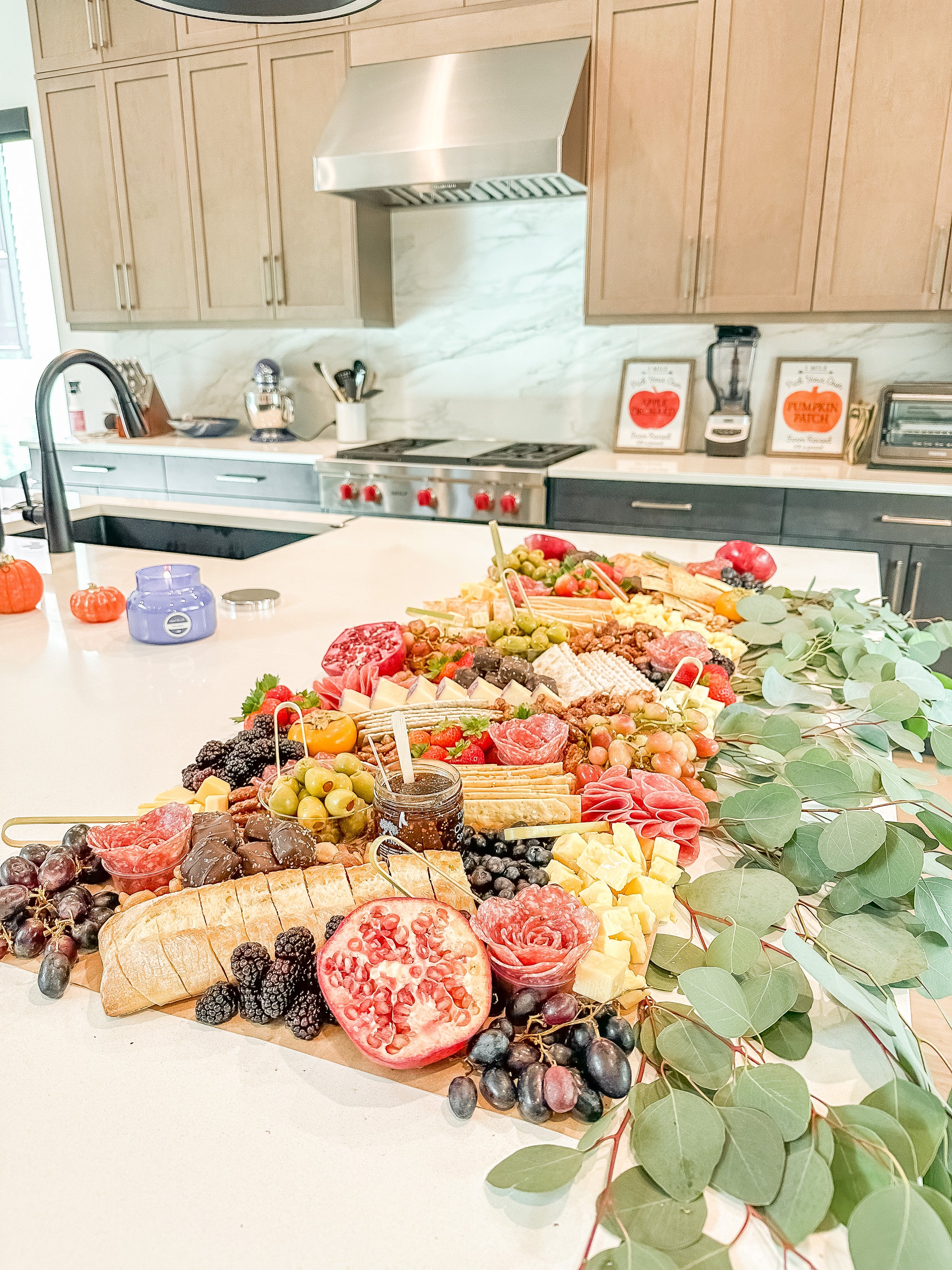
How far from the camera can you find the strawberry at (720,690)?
1.46 m

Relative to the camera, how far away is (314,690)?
1494 millimetres

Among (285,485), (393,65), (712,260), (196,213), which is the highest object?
(393,65)

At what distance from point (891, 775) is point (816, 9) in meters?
3.36

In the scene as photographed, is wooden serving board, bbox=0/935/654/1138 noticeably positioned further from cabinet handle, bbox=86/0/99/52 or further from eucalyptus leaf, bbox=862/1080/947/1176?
cabinet handle, bbox=86/0/99/52

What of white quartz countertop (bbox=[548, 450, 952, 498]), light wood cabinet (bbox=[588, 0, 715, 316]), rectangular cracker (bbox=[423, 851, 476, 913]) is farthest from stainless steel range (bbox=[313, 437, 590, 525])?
rectangular cracker (bbox=[423, 851, 476, 913])

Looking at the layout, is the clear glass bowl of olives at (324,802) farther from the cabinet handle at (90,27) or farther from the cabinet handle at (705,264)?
the cabinet handle at (90,27)

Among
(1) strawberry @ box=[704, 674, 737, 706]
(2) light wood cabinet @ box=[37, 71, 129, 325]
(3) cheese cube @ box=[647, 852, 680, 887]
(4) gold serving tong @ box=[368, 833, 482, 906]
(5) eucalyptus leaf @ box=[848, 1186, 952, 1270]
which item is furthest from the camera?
(2) light wood cabinet @ box=[37, 71, 129, 325]

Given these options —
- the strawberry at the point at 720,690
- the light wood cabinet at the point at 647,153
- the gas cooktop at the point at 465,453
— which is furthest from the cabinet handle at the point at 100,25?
the strawberry at the point at 720,690

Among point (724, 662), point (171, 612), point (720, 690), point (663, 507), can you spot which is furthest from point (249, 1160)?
point (663, 507)

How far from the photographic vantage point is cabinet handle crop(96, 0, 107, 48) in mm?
4578

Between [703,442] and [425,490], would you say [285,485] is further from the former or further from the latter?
[703,442]

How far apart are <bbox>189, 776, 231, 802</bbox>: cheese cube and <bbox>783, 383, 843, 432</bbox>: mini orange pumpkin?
11.5 ft

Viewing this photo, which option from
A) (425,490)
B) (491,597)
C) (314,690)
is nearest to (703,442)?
(425,490)

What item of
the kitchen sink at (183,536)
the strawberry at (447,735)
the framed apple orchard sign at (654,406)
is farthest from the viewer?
the framed apple orchard sign at (654,406)
